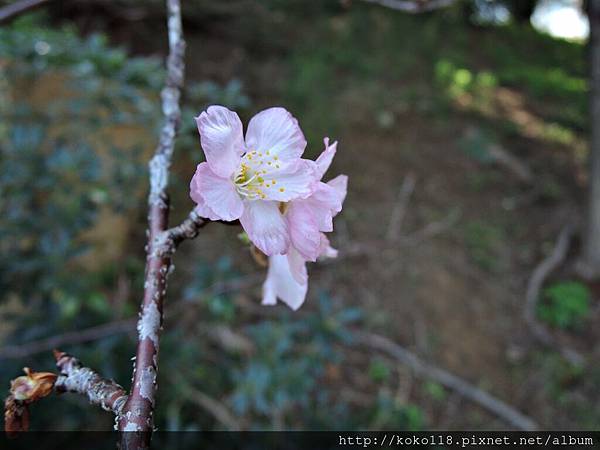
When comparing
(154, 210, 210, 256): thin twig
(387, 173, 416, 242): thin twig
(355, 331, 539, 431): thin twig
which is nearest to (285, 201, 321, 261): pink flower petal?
(154, 210, 210, 256): thin twig

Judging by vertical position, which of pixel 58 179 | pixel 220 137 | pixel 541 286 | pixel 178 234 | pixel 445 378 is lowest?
pixel 445 378

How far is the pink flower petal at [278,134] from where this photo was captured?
26.0 inches

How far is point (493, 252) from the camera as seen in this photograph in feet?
11.4

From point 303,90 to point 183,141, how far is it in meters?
2.02

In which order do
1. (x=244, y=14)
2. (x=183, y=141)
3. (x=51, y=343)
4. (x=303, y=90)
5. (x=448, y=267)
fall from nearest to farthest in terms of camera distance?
(x=51, y=343) < (x=183, y=141) < (x=448, y=267) < (x=303, y=90) < (x=244, y=14)

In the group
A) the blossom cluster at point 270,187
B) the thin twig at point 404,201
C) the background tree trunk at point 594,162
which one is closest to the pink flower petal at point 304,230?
the blossom cluster at point 270,187

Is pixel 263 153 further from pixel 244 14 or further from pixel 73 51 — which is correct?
pixel 244 14

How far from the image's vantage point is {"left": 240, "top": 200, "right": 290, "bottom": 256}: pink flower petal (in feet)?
1.96

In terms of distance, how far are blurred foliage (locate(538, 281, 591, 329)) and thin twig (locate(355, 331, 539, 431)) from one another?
2.40 ft

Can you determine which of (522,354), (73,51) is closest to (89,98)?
(73,51)

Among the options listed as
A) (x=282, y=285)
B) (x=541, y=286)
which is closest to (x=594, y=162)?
(x=541, y=286)

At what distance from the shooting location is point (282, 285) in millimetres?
Result: 756

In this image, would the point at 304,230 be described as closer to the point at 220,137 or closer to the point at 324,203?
the point at 324,203

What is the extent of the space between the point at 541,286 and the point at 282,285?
3049 mm
